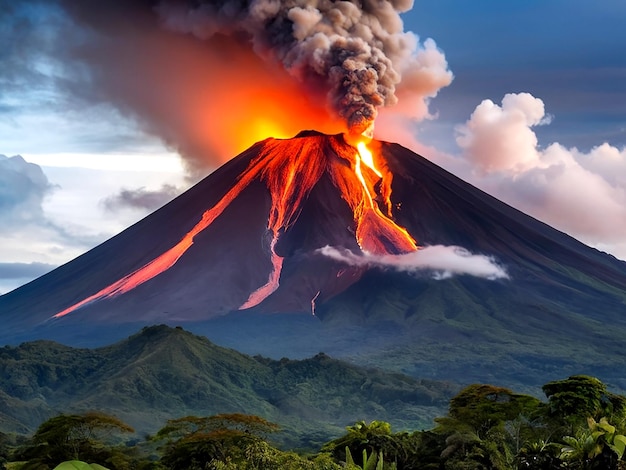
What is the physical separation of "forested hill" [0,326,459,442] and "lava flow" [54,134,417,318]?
43700mm

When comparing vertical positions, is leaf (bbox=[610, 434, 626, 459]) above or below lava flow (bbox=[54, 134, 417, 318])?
below

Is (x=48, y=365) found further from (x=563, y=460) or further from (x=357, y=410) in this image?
(x=563, y=460)

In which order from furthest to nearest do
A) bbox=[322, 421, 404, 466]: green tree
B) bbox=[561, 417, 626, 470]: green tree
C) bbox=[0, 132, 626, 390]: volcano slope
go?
1. bbox=[0, 132, 626, 390]: volcano slope
2. bbox=[322, 421, 404, 466]: green tree
3. bbox=[561, 417, 626, 470]: green tree

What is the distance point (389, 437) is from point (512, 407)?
5.35 m

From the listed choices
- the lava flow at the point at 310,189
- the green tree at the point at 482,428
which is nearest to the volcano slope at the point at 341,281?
the lava flow at the point at 310,189

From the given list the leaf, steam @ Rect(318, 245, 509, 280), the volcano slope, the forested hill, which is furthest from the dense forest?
steam @ Rect(318, 245, 509, 280)

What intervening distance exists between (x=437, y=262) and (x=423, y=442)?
121m

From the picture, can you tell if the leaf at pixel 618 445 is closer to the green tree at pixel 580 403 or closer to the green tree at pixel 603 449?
the green tree at pixel 603 449

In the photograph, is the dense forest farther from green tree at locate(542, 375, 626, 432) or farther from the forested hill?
the forested hill

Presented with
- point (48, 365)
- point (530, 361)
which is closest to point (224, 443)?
point (48, 365)

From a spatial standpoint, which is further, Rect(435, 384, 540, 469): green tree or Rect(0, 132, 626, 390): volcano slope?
Rect(0, 132, 626, 390): volcano slope

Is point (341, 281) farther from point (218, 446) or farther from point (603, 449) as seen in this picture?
point (603, 449)

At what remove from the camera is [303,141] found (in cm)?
17988

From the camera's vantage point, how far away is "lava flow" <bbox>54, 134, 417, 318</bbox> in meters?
168
